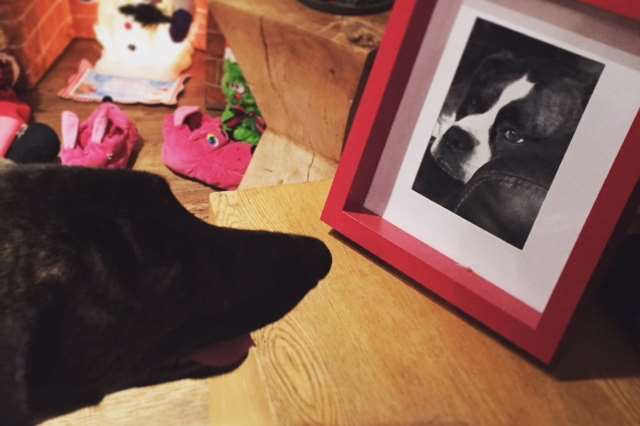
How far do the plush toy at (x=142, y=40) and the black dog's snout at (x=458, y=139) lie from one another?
4.83ft

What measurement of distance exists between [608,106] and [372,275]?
1.19 ft

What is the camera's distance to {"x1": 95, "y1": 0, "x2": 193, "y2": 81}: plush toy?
198 centimetres

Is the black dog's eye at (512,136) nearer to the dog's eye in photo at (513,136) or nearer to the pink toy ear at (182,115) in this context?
the dog's eye in photo at (513,136)

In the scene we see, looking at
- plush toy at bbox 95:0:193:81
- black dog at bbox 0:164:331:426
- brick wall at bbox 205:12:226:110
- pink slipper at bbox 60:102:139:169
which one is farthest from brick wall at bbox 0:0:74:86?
black dog at bbox 0:164:331:426

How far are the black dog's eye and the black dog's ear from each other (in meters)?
0.55

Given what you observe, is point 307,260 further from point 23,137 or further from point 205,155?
point 23,137

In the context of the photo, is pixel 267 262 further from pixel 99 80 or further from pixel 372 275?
pixel 99 80

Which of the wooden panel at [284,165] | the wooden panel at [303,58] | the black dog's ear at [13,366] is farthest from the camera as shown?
the wooden panel at [284,165]

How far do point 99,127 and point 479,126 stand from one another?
1.24 meters

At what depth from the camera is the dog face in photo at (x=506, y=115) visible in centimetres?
65

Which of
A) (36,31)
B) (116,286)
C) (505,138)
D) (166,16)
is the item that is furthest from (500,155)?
(36,31)

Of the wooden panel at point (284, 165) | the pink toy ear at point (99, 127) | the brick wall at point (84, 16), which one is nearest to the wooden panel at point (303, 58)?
the wooden panel at point (284, 165)

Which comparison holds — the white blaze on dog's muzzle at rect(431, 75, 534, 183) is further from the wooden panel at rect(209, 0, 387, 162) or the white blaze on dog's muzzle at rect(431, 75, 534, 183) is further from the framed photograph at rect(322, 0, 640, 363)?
the wooden panel at rect(209, 0, 387, 162)

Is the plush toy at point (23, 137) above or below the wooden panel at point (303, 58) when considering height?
below
